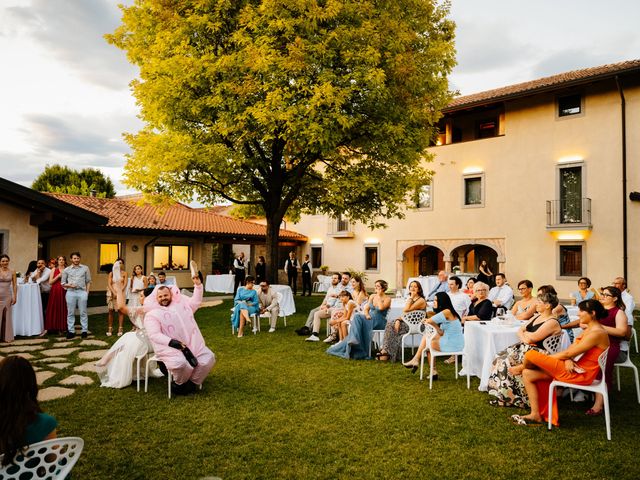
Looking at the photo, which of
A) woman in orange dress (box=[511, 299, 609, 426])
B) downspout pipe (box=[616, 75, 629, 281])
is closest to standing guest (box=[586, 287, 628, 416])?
woman in orange dress (box=[511, 299, 609, 426])

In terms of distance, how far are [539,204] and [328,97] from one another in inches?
516

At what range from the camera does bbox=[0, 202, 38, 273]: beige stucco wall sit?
478 inches

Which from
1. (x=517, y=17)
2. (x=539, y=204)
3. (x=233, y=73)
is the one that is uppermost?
(x=517, y=17)

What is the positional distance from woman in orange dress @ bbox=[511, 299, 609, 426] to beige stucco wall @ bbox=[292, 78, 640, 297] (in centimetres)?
1581

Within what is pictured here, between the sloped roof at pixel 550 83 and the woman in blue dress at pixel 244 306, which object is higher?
the sloped roof at pixel 550 83

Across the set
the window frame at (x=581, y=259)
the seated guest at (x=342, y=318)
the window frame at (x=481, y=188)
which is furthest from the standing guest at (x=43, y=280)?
the window frame at (x=581, y=259)

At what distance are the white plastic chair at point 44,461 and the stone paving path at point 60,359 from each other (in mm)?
3751

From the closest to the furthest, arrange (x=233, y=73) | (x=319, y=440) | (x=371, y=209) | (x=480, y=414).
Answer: (x=319, y=440)
(x=480, y=414)
(x=233, y=73)
(x=371, y=209)

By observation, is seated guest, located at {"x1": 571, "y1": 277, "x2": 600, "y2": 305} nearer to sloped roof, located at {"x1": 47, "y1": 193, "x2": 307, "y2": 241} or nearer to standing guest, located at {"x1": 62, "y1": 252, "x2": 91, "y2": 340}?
standing guest, located at {"x1": 62, "y1": 252, "x2": 91, "y2": 340}

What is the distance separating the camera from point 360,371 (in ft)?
23.4

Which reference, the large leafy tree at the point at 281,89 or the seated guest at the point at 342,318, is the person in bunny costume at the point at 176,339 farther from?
the large leafy tree at the point at 281,89

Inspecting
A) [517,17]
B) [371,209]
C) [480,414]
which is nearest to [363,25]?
[371,209]

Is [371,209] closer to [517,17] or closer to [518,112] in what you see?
[517,17]

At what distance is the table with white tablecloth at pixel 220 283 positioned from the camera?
74.4ft
